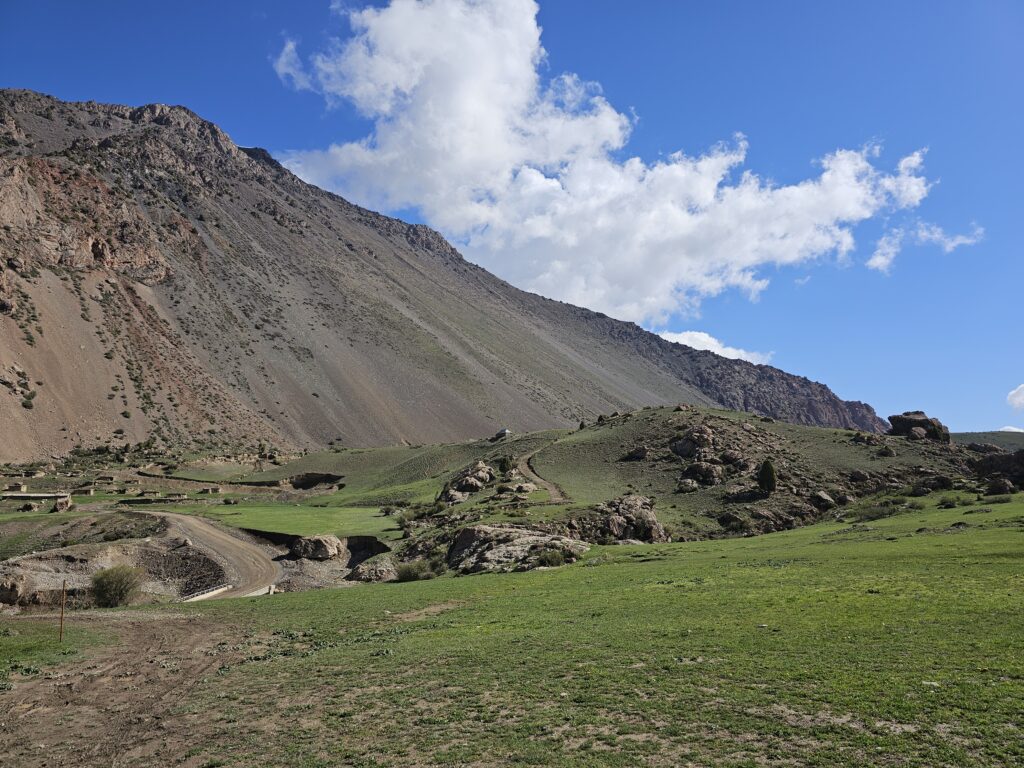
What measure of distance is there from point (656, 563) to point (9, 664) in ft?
91.7

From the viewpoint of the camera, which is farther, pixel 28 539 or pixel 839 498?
pixel 839 498

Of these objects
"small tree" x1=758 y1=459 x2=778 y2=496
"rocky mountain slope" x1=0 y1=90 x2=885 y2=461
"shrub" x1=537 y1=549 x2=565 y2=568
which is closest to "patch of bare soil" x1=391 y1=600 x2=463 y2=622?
"shrub" x1=537 y1=549 x2=565 y2=568

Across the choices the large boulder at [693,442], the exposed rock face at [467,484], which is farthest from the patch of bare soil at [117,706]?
the large boulder at [693,442]

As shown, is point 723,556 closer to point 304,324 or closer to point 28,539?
point 28,539

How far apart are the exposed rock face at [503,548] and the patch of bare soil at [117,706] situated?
17820mm

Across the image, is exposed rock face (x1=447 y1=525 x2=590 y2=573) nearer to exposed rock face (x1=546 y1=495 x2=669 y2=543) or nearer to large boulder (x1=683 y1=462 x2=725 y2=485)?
exposed rock face (x1=546 y1=495 x2=669 y2=543)

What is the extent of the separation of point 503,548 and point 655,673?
25395 mm

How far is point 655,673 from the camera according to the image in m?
14.9

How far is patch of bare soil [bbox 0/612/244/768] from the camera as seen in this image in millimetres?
12492

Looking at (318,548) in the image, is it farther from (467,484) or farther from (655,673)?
(655,673)

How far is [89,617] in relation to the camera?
25562 mm

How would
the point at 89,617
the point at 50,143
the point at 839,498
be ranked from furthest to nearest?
the point at 50,143 → the point at 839,498 → the point at 89,617

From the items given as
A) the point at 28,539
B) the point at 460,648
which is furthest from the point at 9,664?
the point at 28,539

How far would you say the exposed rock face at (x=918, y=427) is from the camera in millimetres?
68262
